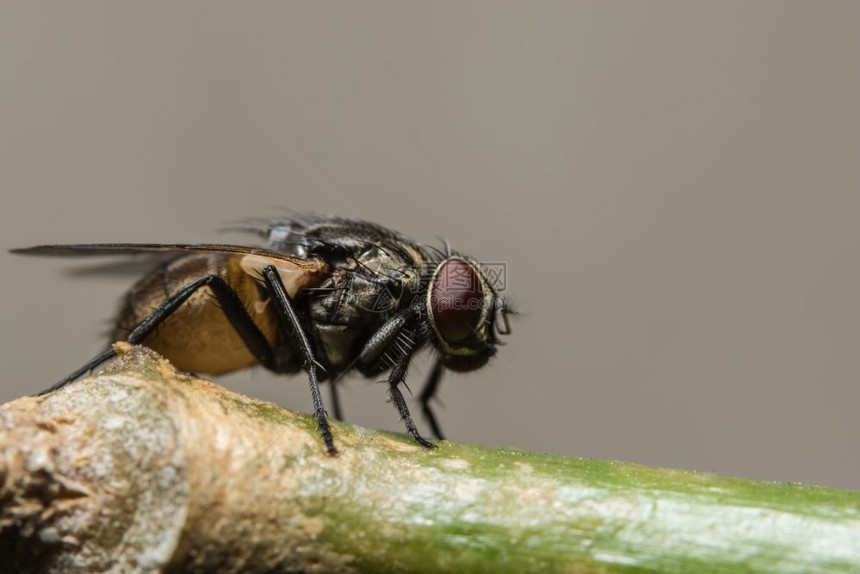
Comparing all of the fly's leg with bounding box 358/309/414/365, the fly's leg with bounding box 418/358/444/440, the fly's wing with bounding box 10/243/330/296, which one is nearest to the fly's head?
the fly's leg with bounding box 358/309/414/365

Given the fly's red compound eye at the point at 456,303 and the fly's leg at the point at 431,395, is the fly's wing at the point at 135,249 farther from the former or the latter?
the fly's leg at the point at 431,395

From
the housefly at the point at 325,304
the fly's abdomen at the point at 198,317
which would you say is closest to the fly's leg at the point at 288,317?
the housefly at the point at 325,304

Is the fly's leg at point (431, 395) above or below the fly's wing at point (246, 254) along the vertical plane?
below

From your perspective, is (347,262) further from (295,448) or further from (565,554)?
(565,554)

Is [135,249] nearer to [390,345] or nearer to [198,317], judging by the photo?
[198,317]

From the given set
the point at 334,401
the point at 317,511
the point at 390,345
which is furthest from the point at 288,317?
the point at 317,511


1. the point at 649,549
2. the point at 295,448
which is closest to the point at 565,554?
the point at 649,549
